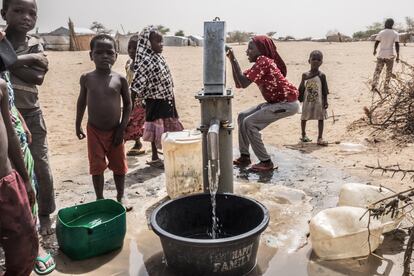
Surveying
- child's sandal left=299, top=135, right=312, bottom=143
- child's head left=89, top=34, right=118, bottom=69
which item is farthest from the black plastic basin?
child's sandal left=299, top=135, right=312, bottom=143

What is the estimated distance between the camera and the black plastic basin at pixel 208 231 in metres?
2.09

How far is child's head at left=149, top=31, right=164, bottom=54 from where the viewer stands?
4.10 metres

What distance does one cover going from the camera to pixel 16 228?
1834 millimetres

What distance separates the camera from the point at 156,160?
436 centimetres

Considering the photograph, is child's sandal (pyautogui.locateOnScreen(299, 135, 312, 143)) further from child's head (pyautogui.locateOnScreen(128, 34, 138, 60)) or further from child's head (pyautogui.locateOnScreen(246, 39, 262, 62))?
child's head (pyautogui.locateOnScreen(128, 34, 138, 60))

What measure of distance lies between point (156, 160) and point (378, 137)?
2.77m

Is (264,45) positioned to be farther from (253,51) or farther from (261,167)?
(261,167)

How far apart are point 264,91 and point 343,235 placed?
1.97m

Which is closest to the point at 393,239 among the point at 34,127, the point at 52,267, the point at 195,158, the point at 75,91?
the point at 195,158

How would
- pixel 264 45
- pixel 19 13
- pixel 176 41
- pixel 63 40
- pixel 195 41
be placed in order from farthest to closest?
pixel 195 41, pixel 176 41, pixel 63 40, pixel 264 45, pixel 19 13

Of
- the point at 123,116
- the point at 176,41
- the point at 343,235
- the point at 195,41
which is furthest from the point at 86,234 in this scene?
the point at 195,41

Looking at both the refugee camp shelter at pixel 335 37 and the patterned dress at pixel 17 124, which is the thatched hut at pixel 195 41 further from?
the patterned dress at pixel 17 124

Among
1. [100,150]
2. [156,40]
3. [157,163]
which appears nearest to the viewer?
[100,150]

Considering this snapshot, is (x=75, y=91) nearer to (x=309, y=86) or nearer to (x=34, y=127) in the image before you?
(x=309, y=86)
